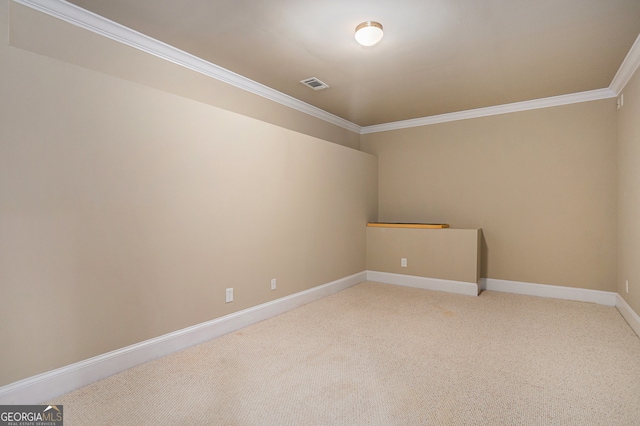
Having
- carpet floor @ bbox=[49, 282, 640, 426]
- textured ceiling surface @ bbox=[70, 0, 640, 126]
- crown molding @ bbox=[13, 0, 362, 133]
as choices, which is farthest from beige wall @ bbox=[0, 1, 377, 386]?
textured ceiling surface @ bbox=[70, 0, 640, 126]

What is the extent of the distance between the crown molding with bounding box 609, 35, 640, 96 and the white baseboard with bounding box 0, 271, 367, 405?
3.96 m

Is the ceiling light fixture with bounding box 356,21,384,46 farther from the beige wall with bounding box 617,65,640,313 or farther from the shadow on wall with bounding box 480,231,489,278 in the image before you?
the shadow on wall with bounding box 480,231,489,278

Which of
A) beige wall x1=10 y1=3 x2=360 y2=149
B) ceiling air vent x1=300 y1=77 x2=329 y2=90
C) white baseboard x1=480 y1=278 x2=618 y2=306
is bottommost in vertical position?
white baseboard x1=480 y1=278 x2=618 y2=306

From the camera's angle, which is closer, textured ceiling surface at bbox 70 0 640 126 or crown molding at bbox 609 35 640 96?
textured ceiling surface at bbox 70 0 640 126

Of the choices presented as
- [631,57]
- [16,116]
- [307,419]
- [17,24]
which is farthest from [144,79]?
[631,57]

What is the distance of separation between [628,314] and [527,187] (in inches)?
70.8

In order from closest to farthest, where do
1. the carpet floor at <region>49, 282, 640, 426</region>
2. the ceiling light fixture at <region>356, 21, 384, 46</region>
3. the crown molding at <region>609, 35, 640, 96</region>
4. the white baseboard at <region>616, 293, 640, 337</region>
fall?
the carpet floor at <region>49, 282, 640, 426</region>, the ceiling light fixture at <region>356, 21, 384, 46</region>, the crown molding at <region>609, 35, 640, 96</region>, the white baseboard at <region>616, 293, 640, 337</region>

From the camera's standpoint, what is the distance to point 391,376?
230 cm

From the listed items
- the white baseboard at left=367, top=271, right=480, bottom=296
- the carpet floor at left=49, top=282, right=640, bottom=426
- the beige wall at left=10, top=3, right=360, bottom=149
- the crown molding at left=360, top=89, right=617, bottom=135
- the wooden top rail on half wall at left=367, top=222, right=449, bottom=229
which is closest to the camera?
the carpet floor at left=49, top=282, right=640, bottom=426

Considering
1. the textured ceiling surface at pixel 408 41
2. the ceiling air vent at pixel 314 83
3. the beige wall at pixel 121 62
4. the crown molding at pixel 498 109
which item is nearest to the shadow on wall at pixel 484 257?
the crown molding at pixel 498 109

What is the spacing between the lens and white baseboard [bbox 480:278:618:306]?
406 centimetres

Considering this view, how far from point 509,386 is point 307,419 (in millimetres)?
1325

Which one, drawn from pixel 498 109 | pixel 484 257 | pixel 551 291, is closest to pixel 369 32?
pixel 498 109

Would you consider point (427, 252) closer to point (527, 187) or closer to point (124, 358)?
point (527, 187)
